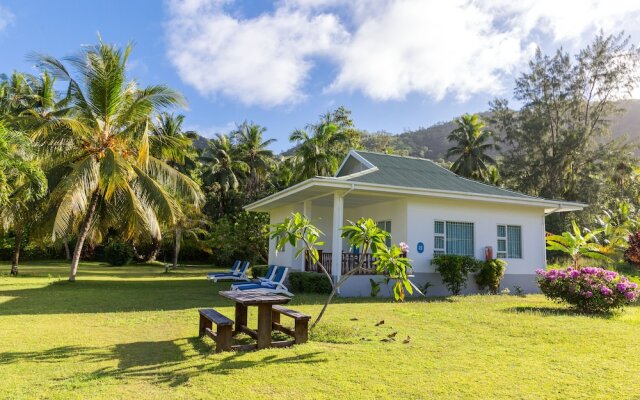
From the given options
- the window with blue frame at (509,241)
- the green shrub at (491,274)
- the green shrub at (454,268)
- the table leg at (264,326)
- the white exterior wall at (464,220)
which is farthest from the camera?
the window with blue frame at (509,241)

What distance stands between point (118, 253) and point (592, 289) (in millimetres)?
31900

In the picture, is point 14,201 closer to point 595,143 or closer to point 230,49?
point 230,49

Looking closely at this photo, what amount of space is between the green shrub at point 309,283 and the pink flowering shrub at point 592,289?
6.34 meters

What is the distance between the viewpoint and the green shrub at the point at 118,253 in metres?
33.7

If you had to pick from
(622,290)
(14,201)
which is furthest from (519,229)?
(14,201)

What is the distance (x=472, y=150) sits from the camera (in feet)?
134

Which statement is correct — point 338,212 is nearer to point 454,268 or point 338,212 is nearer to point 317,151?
point 454,268

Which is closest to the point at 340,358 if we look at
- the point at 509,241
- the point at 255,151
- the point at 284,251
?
the point at 509,241

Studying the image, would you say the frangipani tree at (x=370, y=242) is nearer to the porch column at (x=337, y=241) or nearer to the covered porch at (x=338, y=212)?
the covered porch at (x=338, y=212)

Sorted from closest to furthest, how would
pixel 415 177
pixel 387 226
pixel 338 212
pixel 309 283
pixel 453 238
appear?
1. pixel 338 212
2. pixel 309 283
3. pixel 453 238
4. pixel 387 226
5. pixel 415 177

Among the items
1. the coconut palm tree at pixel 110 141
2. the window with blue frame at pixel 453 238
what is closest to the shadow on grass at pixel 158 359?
the coconut palm tree at pixel 110 141

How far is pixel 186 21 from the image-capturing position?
12797mm

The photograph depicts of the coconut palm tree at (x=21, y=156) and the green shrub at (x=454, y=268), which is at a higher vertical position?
the coconut palm tree at (x=21, y=156)

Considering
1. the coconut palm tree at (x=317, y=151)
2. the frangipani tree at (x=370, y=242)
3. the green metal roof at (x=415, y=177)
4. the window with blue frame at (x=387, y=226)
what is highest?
the coconut palm tree at (x=317, y=151)
